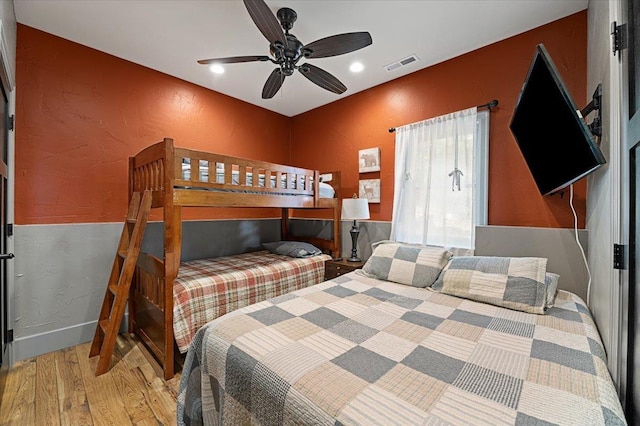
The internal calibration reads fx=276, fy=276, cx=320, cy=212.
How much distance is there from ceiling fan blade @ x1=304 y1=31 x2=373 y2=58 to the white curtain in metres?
1.26

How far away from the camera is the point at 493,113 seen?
2416 mm

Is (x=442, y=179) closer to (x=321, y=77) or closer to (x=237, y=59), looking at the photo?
(x=321, y=77)

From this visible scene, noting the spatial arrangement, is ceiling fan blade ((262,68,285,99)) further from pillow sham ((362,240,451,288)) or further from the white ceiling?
pillow sham ((362,240,451,288))

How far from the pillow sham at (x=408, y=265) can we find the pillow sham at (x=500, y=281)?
90 millimetres

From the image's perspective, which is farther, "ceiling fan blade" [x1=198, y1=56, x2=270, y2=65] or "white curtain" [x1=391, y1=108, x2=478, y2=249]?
"white curtain" [x1=391, y1=108, x2=478, y2=249]

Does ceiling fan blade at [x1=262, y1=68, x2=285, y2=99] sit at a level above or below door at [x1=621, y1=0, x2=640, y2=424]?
above

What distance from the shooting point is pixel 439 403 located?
81 cm

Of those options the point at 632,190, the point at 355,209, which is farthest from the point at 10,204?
the point at 632,190

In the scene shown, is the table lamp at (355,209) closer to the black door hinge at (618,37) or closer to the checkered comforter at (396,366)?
the checkered comforter at (396,366)

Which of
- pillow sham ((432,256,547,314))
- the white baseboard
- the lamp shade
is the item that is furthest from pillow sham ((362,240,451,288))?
the white baseboard

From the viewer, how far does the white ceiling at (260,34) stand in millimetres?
1976

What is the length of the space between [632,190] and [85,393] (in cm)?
314

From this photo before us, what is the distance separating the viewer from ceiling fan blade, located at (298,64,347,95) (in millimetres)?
2057

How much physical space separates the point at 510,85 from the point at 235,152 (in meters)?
3.04
